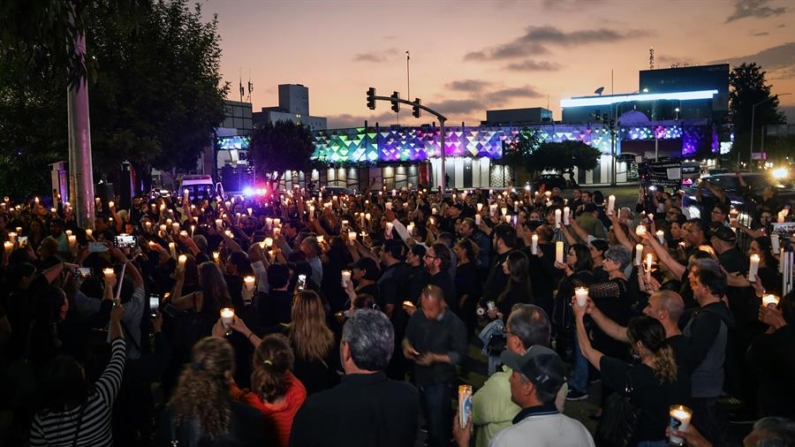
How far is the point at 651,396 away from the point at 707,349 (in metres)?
1.23

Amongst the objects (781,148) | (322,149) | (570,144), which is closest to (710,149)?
(781,148)

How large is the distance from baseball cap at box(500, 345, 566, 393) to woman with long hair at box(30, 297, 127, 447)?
8.44 ft

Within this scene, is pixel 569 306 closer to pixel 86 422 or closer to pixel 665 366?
pixel 665 366

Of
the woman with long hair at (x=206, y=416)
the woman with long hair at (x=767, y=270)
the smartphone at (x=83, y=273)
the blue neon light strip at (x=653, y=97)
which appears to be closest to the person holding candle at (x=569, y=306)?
the woman with long hair at (x=767, y=270)

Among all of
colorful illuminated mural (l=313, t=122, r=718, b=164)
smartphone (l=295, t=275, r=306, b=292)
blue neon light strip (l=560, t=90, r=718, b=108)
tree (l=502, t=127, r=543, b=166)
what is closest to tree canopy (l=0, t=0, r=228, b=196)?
smartphone (l=295, t=275, r=306, b=292)

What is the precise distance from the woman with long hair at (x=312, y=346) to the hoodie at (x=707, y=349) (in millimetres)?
2672

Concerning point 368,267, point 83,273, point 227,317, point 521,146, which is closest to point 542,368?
point 227,317

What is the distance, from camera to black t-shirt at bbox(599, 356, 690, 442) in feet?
14.2

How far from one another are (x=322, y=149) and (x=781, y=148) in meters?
55.4

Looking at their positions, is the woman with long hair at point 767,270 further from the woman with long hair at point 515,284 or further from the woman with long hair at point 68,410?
the woman with long hair at point 68,410

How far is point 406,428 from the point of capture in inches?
148

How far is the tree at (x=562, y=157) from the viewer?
5812 centimetres

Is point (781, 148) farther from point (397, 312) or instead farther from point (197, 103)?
point (397, 312)

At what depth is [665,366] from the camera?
438cm
